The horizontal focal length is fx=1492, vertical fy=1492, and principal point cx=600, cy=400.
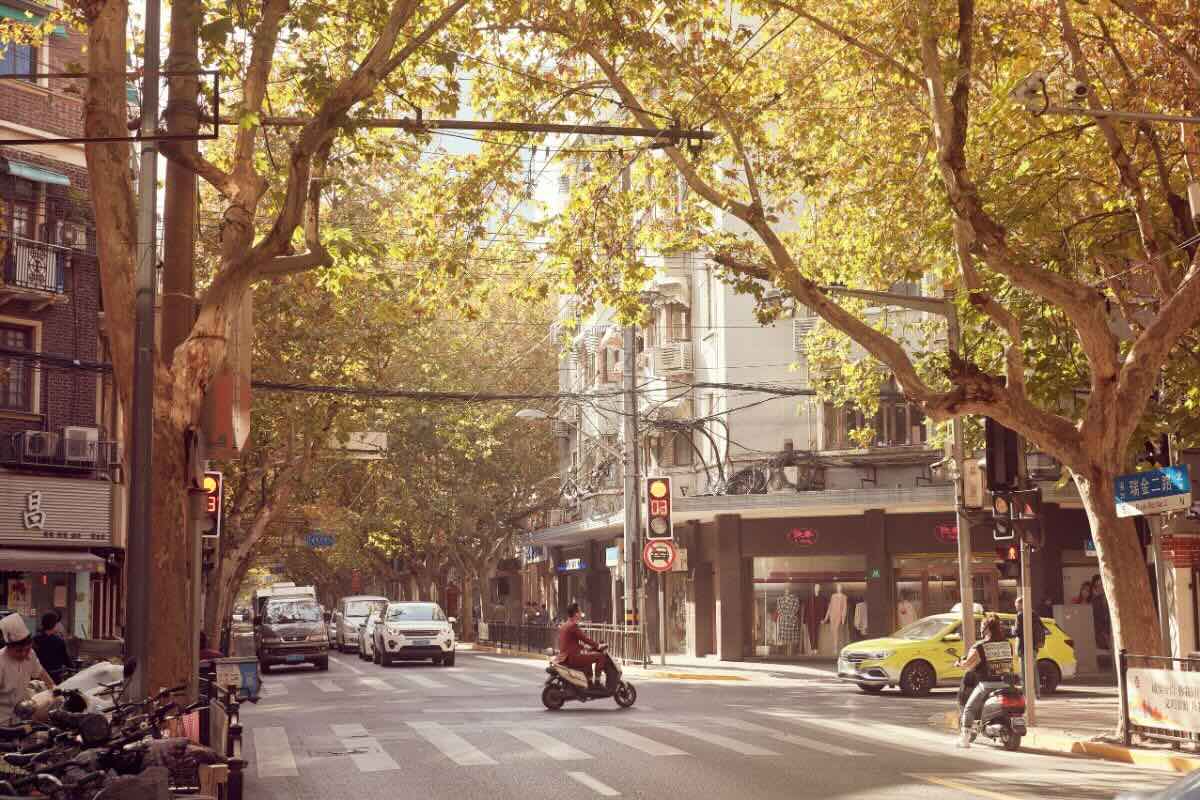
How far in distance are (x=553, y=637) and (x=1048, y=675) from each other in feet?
60.3

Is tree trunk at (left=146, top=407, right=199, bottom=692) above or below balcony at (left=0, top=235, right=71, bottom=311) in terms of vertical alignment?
below

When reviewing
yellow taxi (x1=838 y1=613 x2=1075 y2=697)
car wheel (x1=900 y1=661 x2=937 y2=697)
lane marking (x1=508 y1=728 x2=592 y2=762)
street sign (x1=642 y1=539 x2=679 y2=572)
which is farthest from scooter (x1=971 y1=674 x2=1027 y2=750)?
street sign (x1=642 y1=539 x2=679 y2=572)

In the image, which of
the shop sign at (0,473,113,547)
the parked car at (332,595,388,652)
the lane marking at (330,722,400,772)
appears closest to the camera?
the lane marking at (330,722,400,772)

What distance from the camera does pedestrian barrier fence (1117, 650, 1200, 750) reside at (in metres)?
15.7

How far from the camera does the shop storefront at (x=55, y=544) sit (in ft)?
95.5

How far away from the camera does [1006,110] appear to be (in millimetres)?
17797

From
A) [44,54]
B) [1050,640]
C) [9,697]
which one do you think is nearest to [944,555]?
[1050,640]

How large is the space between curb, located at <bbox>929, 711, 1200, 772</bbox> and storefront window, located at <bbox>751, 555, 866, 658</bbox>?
20495mm

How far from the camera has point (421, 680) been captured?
31516 millimetres

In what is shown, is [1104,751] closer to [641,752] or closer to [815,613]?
[641,752]

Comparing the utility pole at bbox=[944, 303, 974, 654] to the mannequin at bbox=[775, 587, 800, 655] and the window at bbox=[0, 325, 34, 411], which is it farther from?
the window at bbox=[0, 325, 34, 411]

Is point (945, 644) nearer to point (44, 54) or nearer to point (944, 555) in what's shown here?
point (944, 555)

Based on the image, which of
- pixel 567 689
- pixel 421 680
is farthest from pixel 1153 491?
pixel 421 680

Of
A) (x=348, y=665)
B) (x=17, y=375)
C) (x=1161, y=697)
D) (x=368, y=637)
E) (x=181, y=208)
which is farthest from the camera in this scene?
(x=368, y=637)
